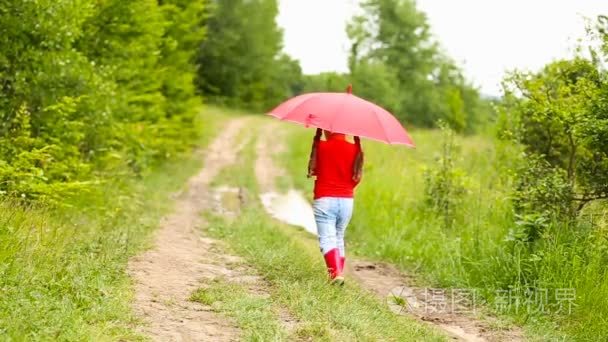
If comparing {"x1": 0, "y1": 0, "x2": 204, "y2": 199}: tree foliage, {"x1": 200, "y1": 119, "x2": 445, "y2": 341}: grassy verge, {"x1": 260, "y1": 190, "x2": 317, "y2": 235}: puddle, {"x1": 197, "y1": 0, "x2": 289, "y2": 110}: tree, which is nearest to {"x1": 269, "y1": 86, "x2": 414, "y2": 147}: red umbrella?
{"x1": 200, "y1": 119, "x2": 445, "y2": 341}: grassy verge

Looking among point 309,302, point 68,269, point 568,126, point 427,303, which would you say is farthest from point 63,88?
point 568,126

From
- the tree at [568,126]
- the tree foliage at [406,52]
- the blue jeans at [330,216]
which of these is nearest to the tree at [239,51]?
the tree foliage at [406,52]

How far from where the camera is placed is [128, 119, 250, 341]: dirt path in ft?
17.2

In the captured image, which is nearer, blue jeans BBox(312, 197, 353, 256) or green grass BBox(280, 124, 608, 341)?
green grass BBox(280, 124, 608, 341)

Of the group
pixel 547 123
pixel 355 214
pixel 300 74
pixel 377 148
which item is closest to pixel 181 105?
pixel 377 148

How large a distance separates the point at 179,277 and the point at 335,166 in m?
2.11

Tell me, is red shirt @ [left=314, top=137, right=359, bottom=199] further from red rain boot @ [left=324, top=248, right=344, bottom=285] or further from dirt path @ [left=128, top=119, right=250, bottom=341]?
dirt path @ [left=128, top=119, right=250, bottom=341]

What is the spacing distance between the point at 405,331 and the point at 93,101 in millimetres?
6902

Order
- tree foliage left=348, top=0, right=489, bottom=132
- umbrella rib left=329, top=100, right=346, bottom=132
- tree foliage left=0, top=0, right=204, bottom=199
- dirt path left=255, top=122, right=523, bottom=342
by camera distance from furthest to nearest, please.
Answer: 1. tree foliage left=348, top=0, right=489, bottom=132
2. tree foliage left=0, top=0, right=204, bottom=199
3. umbrella rib left=329, top=100, right=346, bottom=132
4. dirt path left=255, top=122, right=523, bottom=342

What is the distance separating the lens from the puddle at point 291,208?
44.9 ft

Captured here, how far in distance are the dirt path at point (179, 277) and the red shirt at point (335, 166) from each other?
56.9 inches

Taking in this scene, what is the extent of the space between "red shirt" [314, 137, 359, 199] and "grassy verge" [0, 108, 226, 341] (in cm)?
239

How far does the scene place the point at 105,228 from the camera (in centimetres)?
932

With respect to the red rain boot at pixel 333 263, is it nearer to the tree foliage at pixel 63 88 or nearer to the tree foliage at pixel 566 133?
the tree foliage at pixel 566 133
